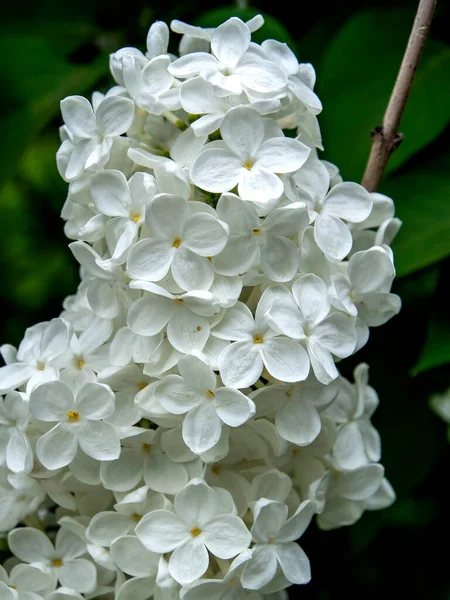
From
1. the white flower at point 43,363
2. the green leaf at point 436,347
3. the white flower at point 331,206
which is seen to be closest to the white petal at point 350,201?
the white flower at point 331,206

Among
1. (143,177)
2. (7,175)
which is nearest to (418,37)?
(143,177)

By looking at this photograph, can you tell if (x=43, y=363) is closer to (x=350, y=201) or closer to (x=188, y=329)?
(x=188, y=329)

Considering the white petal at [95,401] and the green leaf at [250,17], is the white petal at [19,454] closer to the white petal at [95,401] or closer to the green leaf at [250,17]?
the white petal at [95,401]

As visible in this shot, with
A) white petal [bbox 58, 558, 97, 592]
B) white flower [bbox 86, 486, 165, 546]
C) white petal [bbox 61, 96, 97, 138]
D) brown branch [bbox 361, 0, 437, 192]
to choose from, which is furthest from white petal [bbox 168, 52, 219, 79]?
white petal [bbox 58, 558, 97, 592]

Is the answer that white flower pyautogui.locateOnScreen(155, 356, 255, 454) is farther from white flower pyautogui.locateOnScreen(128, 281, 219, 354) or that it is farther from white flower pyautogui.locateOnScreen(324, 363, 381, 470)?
white flower pyautogui.locateOnScreen(324, 363, 381, 470)

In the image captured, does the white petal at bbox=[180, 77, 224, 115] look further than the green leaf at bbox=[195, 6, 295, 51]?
No

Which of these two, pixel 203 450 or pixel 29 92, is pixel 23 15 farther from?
pixel 203 450
